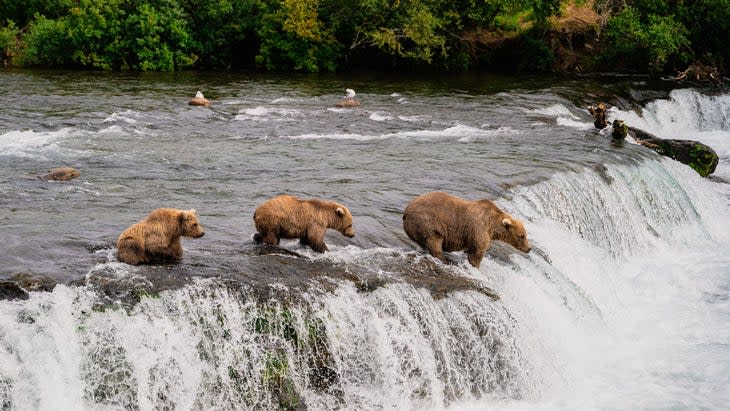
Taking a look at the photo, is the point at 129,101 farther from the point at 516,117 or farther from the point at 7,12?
the point at 7,12

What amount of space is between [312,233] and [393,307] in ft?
4.33

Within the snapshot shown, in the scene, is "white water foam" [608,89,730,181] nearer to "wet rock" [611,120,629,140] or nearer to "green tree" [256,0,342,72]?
"wet rock" [611,120,629,140]

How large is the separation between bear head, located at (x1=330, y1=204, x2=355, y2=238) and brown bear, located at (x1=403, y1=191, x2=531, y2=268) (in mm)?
707

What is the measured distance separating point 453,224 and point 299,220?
191 centimetres

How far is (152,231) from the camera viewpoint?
8883 millimetres

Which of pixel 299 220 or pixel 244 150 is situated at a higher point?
pixel 299 220

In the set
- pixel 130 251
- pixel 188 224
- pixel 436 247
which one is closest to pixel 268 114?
pixel 436 247

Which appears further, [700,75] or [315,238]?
[700,75]

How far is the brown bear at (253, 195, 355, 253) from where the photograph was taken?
9398mm

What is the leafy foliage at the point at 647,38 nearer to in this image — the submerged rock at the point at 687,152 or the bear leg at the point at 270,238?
the submerged rock at the point at 687,152

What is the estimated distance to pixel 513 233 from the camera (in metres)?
10.3

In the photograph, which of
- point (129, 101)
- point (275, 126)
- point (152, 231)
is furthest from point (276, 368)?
point (129, 101)

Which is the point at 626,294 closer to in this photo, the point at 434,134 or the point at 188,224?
the point at 188,224

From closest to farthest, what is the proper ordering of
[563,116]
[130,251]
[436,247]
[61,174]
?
[130,251] < [436,247] < [61,174] < [563,116]
